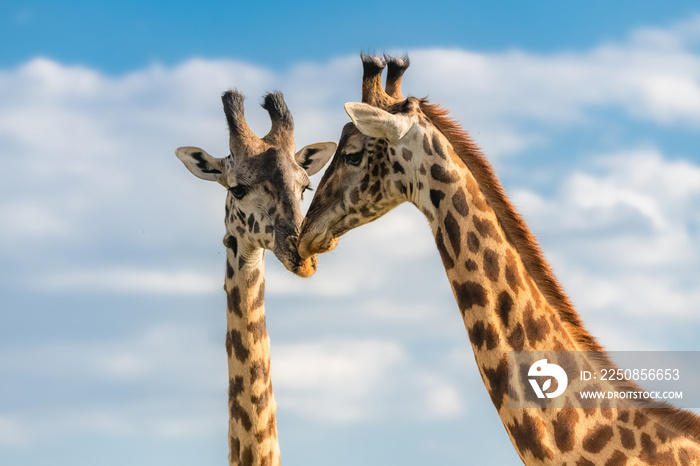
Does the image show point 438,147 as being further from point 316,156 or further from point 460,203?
point 316,156

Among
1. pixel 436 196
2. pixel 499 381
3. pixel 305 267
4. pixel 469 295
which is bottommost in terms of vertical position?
pixel 499 381

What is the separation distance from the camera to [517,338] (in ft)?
22.4

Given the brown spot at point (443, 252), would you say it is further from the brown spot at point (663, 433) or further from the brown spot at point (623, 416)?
the brown spot at point (663, 433)

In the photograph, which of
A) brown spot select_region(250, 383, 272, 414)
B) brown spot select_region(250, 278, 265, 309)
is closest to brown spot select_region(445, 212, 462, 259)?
brown spot select_region(250, 278, 265, 309)

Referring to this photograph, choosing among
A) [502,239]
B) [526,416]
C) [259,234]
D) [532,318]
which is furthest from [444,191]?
[259,234]

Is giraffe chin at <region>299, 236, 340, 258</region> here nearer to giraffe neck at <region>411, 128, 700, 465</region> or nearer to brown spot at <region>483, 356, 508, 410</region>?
giraffe neck at <region>411, 128, 700, 465</region>

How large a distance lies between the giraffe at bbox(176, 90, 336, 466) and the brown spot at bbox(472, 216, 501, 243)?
300 cm

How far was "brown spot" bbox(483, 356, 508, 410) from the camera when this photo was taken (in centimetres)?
673

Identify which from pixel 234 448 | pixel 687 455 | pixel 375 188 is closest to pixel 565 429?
pixel 687 455

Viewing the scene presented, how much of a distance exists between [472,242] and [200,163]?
489 centimetres

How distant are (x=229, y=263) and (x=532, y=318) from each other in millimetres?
4543

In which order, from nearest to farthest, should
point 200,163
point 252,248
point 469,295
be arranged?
1. point 469,295
2. point 252,248
3. point 200,163

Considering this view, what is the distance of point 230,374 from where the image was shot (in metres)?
10.2

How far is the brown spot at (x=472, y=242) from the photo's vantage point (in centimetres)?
702
